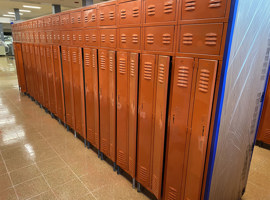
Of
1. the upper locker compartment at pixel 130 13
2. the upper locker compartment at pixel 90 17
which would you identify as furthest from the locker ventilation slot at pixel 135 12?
the upper locker compartment at pixel 90 17

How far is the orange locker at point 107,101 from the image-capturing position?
8.71 ft

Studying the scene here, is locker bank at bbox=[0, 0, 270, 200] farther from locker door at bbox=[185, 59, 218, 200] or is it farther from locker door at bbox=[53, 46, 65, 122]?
locker door at bbox=[53, 46, 65, 122]

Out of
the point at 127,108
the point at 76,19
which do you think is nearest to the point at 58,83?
the point at 76,19

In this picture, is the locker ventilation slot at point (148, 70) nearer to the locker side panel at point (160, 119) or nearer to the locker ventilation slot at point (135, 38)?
the locker side panel at point (160, 119)

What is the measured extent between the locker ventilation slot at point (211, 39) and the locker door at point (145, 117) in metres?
0.61

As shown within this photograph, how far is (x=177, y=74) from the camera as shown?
180 cm

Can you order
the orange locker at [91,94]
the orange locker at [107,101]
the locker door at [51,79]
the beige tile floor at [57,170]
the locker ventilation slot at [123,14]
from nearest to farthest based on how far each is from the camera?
the locker ventilation slot at [123,14]
the beige tile floor at [57,170]
the orange locker at [107,101]
the orange locker at [91,94]
the locker door at [51,79]

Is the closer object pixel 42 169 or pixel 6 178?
pixel 6 178

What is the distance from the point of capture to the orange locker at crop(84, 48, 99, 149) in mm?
3006

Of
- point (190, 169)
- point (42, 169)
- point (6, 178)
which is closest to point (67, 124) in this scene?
point (42, 169)

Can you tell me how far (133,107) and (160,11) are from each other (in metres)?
1.15

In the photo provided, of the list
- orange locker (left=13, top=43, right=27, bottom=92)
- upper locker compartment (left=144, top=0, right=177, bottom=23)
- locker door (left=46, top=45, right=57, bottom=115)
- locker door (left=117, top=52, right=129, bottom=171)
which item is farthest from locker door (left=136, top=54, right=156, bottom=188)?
orange locker (left=13, top=43, right=27, bottom=92)

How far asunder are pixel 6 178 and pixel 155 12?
3116 millimetres

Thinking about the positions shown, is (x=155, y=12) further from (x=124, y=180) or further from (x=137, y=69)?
(x=124, y=180)
